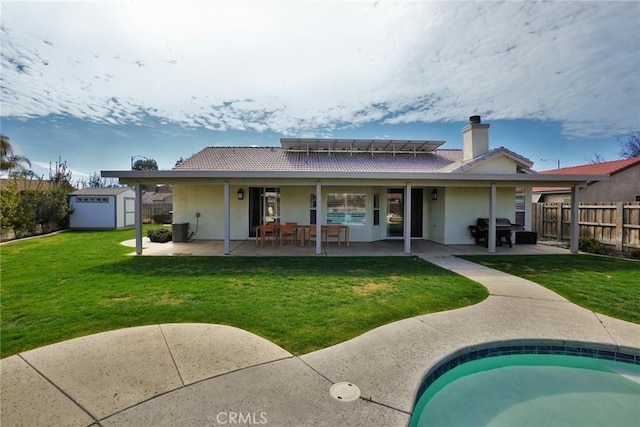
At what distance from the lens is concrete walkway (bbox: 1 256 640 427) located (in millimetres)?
2307

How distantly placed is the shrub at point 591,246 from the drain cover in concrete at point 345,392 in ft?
39.0

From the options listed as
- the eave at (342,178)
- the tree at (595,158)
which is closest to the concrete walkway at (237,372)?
the eave at (342,178)

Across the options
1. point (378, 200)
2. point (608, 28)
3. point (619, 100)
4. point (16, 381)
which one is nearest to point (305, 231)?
point (378, 200)

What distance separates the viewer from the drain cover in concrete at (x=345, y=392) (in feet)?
8.21

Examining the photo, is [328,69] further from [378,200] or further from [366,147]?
[378,200]

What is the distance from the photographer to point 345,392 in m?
2.58

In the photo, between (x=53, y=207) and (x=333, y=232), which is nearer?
(x=333, y=232)

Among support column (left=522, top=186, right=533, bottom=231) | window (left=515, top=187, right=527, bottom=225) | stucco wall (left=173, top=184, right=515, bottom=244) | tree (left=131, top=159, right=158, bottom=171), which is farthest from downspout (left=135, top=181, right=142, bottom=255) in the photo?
tree (left=131, top=159, right=158, bottom=171)

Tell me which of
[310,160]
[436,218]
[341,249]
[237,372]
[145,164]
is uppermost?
[145,164]

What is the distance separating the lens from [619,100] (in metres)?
14.0

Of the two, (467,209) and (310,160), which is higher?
(310,160)

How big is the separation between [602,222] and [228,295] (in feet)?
42.0

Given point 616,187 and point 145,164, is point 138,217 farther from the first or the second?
point 145,164

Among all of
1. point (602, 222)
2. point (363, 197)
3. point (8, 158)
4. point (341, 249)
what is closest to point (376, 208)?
point (363, 197)
